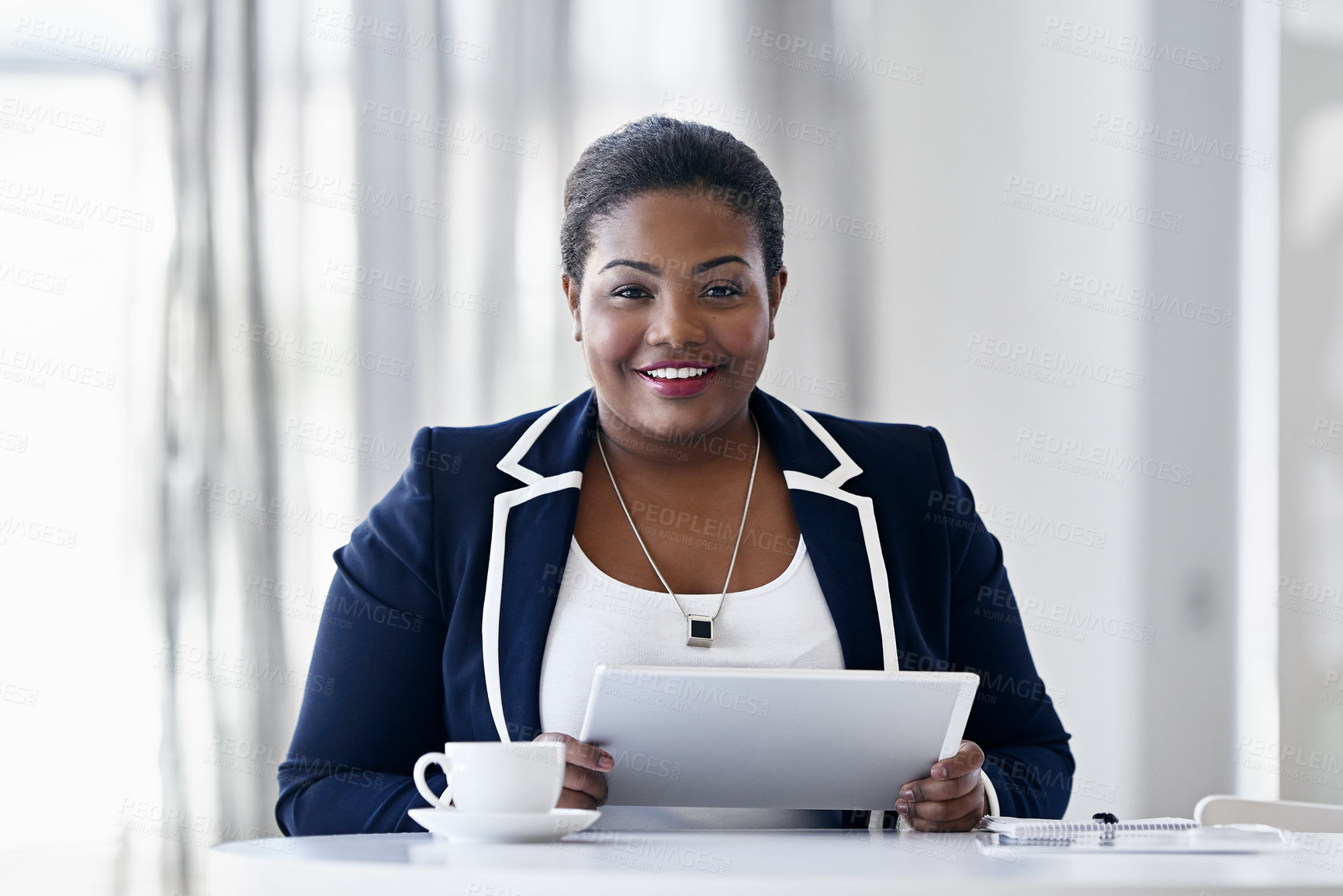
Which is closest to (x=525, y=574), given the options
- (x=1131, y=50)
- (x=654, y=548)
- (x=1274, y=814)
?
(x=654, y=548)

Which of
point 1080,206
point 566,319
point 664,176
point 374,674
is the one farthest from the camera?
point 1080,206

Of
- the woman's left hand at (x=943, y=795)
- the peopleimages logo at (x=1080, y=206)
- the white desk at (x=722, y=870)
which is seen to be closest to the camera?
the white desk at (x=722, y=870)

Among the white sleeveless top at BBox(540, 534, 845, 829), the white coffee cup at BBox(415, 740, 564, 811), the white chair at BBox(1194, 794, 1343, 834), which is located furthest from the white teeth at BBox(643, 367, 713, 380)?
the white chair at BBox(1194, 794, 1343, 834)

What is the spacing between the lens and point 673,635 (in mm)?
1449

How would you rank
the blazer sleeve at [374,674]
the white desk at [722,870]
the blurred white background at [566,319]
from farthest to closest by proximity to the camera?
the blurred white background at [566,319] < the blazer sleeve at [374,674] < the white desk at [722,870]

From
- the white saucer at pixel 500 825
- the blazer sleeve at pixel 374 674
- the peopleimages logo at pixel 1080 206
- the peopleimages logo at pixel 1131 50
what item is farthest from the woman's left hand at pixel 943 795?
the peopleimages logo at pixel 1131 50

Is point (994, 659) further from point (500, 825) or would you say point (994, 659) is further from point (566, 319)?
point (566, 319)

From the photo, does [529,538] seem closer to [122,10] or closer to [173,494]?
[173,494]

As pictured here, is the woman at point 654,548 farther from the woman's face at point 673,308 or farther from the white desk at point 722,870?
the white desk at point 722,870

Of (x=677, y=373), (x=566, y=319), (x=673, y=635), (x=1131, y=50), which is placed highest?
(x=1131, y=50)

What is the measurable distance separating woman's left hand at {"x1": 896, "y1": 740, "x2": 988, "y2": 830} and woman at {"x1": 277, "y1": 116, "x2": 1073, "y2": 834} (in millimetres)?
178

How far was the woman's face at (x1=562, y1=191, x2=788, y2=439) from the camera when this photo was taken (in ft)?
4.93

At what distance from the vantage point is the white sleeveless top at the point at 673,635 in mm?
1417

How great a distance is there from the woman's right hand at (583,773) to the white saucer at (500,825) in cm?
13
